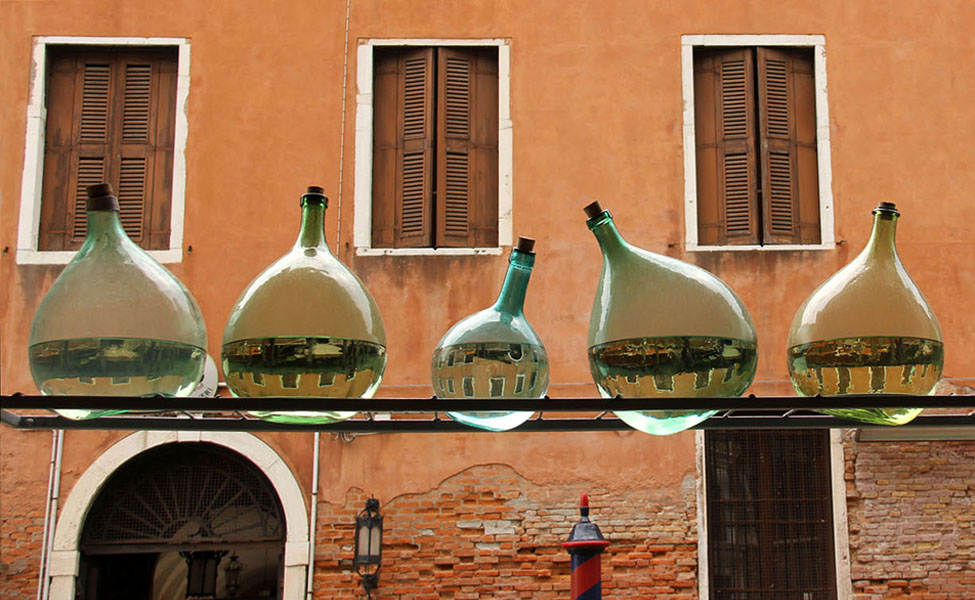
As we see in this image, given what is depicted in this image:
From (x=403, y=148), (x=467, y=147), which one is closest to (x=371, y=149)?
(x=403, y=148)

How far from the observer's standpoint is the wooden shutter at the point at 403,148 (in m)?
8.70

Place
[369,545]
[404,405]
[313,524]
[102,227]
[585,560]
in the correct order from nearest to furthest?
1. [404,405]
2. [102,227]
3. [585,560]
4. [369,545]
5. [313,524]

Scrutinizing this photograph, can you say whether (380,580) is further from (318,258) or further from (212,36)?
(318,258)

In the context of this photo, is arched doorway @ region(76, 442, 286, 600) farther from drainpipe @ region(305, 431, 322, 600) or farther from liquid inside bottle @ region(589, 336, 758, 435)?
liquid inside bottle @ region(589, 336, 758, 435)

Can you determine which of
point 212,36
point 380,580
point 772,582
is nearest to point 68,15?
point 212,36

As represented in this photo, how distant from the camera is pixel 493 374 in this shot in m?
2.69

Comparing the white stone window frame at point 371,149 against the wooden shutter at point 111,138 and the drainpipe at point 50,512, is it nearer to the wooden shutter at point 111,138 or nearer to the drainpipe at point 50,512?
the wooden shutter at point 111,138

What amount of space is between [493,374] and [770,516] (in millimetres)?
6057

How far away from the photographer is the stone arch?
322 inches

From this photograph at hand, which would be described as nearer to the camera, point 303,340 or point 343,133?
point 303,340

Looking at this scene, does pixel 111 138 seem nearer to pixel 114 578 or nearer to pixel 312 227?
pixel 114 578

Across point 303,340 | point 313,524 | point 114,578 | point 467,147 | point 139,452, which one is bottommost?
point 114,578

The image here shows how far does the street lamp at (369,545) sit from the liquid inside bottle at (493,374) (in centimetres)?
561

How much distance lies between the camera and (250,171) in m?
8.79
